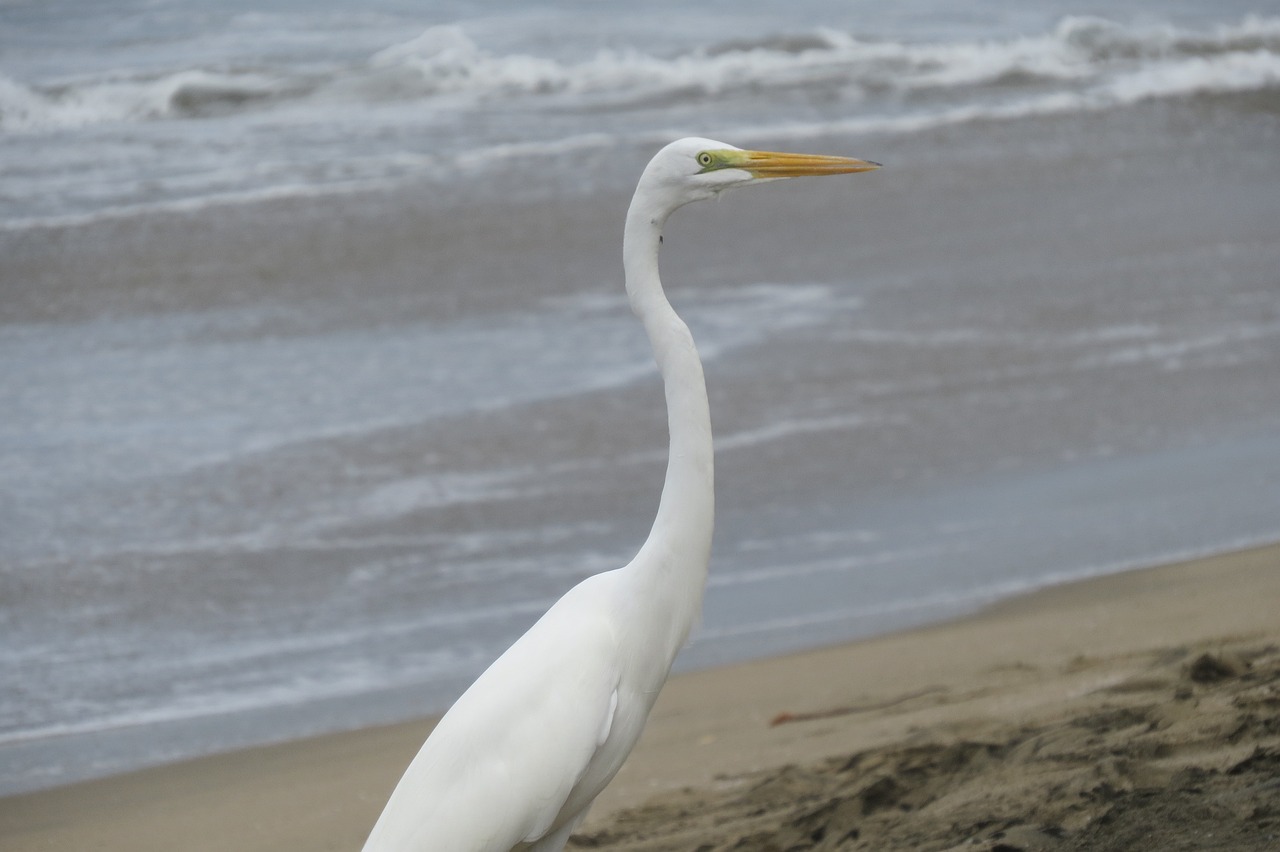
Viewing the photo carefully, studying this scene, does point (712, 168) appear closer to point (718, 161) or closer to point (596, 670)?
point (718, 161)

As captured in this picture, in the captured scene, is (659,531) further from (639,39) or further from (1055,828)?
(639,39)

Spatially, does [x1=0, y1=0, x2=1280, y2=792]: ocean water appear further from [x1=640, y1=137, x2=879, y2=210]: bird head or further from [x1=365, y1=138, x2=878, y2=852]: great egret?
[x1=640, y1=137, x2=879, y2=210]: bird head

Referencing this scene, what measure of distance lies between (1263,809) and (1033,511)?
2.93 meters

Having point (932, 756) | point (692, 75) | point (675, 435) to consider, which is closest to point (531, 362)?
point (932, 756)

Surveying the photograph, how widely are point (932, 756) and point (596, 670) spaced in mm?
1070

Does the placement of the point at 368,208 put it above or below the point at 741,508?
above

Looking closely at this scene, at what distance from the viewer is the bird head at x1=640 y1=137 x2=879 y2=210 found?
123 inches

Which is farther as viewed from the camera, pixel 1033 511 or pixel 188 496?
pixel 188 496

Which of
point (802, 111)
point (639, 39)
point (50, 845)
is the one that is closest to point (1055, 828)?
point (50, 845)

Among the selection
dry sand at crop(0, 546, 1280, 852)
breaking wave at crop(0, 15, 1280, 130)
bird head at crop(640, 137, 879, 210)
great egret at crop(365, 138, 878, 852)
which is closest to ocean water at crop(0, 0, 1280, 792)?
breaking wave at crop(0, 15, 1280, 130)

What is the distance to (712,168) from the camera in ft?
10.3

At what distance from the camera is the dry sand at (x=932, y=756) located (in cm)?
327

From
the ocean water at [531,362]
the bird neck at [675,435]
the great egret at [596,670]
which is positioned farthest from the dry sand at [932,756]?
the bird neck at [675,435]

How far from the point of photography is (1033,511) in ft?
19.4
